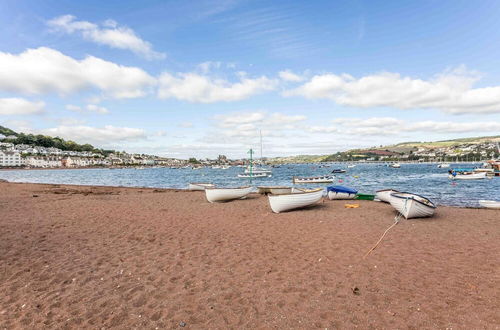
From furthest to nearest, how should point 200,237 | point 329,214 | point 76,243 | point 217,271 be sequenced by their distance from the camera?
point 329,214, point 200,237, point 76,243, point 217,271

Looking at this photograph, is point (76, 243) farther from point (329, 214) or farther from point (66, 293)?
point (329, 214)

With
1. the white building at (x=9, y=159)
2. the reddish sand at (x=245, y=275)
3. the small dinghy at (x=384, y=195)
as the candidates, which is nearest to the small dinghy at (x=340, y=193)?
the small dinghy at (x=384, y=195)

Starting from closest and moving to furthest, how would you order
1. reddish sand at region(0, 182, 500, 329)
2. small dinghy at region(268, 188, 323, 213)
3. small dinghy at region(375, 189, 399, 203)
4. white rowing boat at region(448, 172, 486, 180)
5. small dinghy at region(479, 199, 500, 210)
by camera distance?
reddish sand at region(0, 182, 500, 329), small dinghy at region(268, 188, 323, 213), small dinghy at region(479, 199, 500, 210), small dinghy at region(375, 189, 399, 203), white rowing boat at region(448, 172, 486, 180)

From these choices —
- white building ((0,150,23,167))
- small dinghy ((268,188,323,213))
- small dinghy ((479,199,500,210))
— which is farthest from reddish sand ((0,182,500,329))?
white building ((0,150,23,167))

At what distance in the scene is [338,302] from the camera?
20.7 ft

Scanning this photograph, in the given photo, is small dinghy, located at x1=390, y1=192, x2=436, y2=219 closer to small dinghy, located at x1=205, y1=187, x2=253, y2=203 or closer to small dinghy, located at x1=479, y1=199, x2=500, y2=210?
small dinghy, located at x1=479, y1=199, x2=500, y2=210

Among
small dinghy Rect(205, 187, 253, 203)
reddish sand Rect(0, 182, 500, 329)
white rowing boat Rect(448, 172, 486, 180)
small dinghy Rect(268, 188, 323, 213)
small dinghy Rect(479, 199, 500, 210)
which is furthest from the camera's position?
white rowing boat Rect(448, 172, 486, 180)

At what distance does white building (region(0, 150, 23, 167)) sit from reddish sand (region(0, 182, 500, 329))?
22282cm

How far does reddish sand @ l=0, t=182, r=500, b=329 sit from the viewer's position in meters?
5.69

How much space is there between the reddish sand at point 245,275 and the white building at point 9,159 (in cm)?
22282

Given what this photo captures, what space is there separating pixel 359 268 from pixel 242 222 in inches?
298

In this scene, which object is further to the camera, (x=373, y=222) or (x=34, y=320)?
(x=373, y=222)

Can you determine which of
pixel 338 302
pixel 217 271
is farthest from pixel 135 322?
pixel 338 302

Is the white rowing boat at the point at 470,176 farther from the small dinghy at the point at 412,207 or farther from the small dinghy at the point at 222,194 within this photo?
the small dinghy at the point at 222,194
